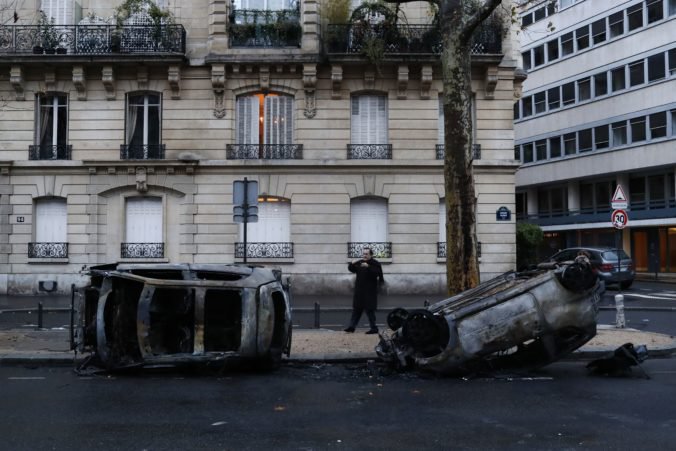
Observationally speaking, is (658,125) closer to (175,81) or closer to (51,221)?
(175,81)

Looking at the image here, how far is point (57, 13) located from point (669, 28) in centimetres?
2910

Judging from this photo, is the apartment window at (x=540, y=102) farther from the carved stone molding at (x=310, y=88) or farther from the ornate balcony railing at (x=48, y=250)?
the ornate balcony railing at (x=48, y=250)

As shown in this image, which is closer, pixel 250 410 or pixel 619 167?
pixel 250 410

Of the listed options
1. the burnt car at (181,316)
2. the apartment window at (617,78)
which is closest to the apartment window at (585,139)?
Answer: the apartment window at (617,78)

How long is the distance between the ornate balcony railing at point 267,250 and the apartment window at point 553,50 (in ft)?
93.8

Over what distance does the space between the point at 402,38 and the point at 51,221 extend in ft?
42.3

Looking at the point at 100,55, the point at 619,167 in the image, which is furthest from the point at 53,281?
the point at 619,167

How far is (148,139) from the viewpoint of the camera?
22516 millimetres

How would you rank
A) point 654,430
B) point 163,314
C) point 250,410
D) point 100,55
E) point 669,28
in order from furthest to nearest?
1. point 669,28
2. point 100,55
3. point 163,314
4. point 250,410
5. point 654,430

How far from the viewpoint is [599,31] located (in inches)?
1566

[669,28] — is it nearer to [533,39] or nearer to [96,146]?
[533,39]

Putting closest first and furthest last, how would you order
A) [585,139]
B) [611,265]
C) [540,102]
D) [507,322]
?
[507,322], [611,265], [585,139], [540,102]

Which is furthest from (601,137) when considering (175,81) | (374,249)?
(175,81)

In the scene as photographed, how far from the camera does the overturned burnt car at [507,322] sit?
839cm
